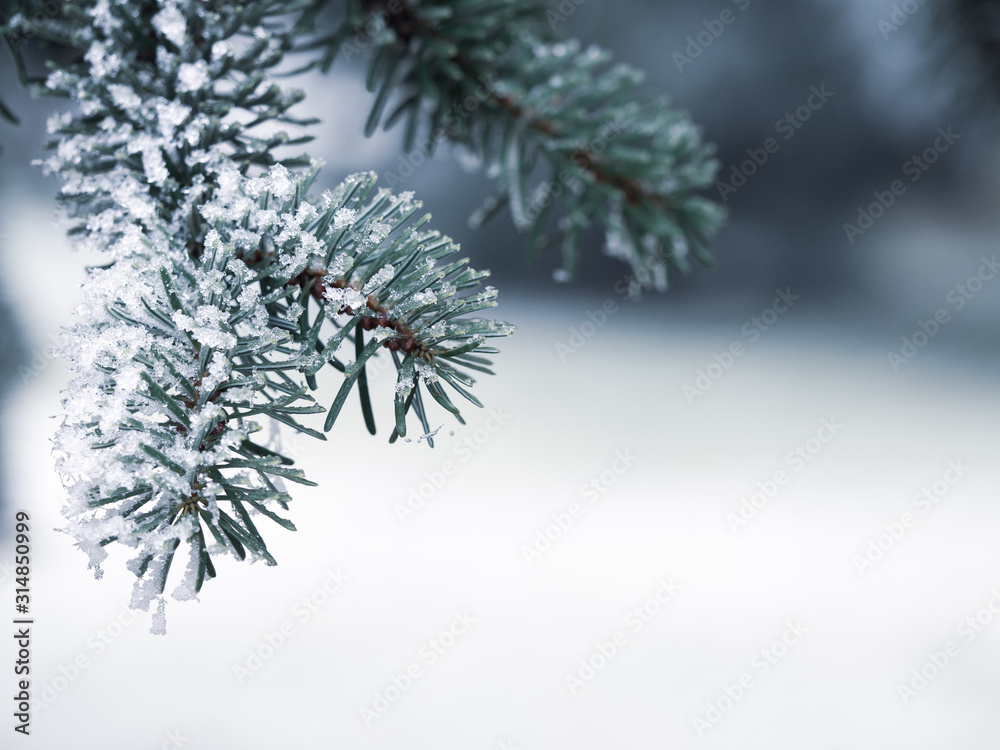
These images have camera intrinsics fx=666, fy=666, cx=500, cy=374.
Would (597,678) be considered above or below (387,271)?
below

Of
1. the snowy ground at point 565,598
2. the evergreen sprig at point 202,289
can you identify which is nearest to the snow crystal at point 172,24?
the evergreen sprig at point 202,289

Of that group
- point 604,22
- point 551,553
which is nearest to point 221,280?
point 551,553

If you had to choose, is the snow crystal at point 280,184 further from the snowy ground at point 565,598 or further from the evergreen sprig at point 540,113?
the snowy ground at point 565,598

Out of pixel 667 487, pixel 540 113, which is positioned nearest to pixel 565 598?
pixel 667 487

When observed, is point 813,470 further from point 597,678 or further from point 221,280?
point 221,280

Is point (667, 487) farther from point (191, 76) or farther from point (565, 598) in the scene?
point (191, 76)

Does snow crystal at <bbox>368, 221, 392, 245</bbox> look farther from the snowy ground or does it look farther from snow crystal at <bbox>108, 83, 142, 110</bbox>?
the snowy ground

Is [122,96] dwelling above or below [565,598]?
above
